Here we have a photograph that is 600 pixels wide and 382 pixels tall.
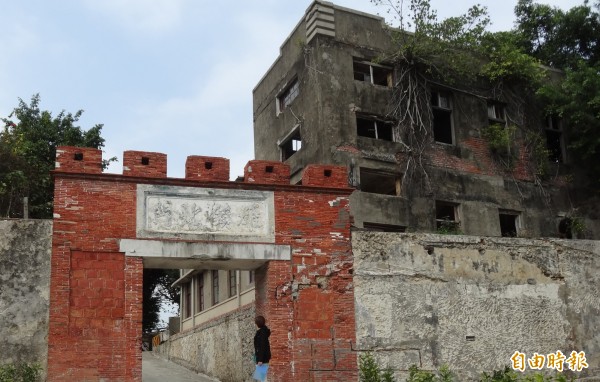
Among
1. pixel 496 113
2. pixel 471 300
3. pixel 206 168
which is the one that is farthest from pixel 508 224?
pixel 206 168

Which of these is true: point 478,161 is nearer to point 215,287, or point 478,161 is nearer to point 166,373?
point 215,287

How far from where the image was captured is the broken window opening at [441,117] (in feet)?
71.4

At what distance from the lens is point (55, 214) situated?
39.2ft

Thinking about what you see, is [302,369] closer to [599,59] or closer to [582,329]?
[582,329]

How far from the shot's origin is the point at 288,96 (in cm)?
2250

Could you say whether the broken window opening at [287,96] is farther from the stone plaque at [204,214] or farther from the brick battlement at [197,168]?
the stone plaque at [204,214]

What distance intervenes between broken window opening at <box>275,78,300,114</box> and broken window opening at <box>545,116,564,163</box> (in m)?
8.45

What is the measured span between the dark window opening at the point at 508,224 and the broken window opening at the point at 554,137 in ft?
9.60

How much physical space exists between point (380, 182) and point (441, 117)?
9.22ft

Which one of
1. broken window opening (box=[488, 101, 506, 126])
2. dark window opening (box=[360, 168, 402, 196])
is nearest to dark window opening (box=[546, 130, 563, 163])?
broken window opening (box=[488, 101, 506, 126])

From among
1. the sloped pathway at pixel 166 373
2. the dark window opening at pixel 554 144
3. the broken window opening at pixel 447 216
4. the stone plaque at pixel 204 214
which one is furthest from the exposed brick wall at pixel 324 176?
the dark window opening at pixel 554 144

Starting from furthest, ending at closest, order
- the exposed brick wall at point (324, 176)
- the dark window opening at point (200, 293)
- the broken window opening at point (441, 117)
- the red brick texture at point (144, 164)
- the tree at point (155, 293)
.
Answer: the tree at point (155, 293), the dark window opening at point (200, 293), the broken window opening at point (441, 117), the exposed brick wall at point (324, 176), the red brick texture at point (144, 164)

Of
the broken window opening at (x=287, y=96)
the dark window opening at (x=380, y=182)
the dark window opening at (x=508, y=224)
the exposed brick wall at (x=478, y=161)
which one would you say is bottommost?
the dark window opening at (x=508, y=224)

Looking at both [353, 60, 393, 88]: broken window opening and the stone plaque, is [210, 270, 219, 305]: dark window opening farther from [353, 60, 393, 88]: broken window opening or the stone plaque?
the stone plaque
